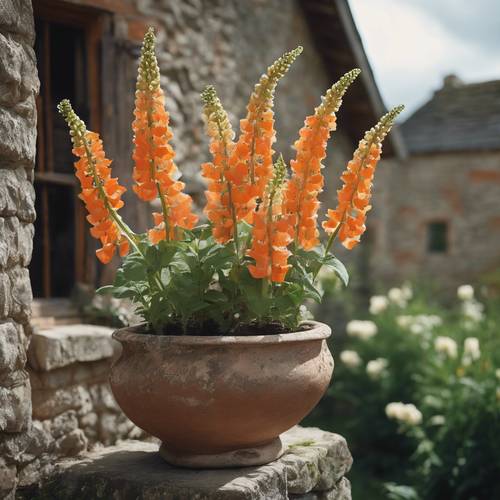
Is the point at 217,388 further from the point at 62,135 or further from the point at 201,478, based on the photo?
the point at 62,135

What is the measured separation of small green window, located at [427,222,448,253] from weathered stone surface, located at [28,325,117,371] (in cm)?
1074

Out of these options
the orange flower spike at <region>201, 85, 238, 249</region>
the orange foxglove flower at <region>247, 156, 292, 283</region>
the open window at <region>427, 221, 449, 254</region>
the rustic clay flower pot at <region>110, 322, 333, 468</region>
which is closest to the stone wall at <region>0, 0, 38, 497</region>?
the rustic clay flower pot at <region>110, 322, 333, 468</region>

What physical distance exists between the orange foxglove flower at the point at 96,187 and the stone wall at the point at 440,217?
32.7 ft

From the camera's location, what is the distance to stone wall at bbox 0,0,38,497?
225 cm

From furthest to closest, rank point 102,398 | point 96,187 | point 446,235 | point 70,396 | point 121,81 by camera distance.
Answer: point 446,235 < point 121,81 < point 102,398 < point 70,396 < point 96,187

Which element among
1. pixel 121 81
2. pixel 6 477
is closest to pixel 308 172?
pixel 6 477

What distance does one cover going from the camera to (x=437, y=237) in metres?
13.2

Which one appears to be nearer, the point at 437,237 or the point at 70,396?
the point at 70,396

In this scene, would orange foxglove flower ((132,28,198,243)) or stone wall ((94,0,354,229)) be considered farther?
stone wall ((94,0,354,229))

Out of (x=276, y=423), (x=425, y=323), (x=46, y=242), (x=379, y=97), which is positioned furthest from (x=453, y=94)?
(x=276, y=423)

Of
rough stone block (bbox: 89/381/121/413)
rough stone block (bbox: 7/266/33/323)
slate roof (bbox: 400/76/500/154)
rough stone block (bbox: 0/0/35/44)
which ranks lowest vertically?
rough stone block (bbox: 89/381/121/413)

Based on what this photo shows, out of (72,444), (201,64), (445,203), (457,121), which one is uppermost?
(457,121)

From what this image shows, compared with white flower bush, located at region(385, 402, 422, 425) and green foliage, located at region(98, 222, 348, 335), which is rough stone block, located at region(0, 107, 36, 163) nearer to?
green foliage, located at region(98, 222, 348, 335)

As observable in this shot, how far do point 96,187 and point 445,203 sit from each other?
11.4 metres
